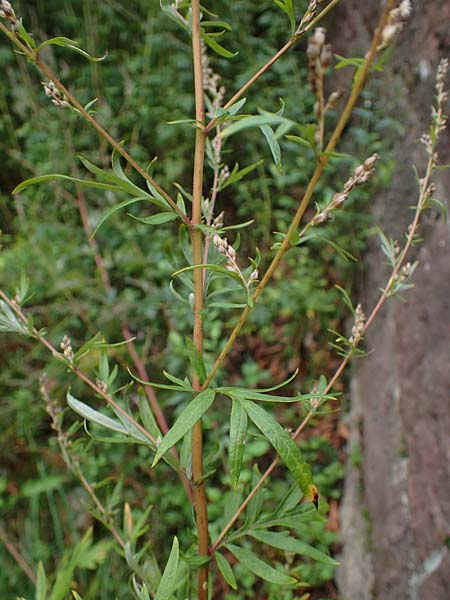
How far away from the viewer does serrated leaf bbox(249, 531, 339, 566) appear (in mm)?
647

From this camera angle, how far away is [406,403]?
1367 mm

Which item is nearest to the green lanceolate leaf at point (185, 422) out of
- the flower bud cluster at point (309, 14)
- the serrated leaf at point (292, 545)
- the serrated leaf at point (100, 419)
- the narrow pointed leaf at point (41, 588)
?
the serrated leaf at point (100, 419)

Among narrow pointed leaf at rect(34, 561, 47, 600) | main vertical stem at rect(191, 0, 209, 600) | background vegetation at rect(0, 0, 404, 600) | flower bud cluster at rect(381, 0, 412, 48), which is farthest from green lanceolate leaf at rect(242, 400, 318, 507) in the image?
background vegetation at rect(0, 0, 404, 600)

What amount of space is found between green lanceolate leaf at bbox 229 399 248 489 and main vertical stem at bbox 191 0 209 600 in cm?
8

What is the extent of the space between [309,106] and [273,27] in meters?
0.41

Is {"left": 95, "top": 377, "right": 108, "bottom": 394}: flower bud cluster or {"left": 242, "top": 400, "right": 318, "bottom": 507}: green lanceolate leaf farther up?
{"left": 242, "top": 400, "right": 318, "bottom": 507}: green lanceolate leaf

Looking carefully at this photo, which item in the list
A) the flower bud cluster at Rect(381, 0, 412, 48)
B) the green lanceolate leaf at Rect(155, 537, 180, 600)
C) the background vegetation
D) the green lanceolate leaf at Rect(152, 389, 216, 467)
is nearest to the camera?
the flower bud cluster at Rect(381, 0, 412, 48)

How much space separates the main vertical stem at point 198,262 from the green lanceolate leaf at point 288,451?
0.35 ft

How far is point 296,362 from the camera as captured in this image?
209 cm

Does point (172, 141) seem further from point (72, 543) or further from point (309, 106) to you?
point (72, 543)

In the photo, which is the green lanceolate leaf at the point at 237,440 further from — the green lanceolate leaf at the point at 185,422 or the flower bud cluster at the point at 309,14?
the flower bud cluster at the point at 309,14

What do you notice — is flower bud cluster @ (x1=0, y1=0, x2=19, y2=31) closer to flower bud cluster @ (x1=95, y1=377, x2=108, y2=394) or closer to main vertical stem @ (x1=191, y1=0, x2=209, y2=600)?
main vertical stem @ (x1=191, y1=0, x2=209, y2=600)

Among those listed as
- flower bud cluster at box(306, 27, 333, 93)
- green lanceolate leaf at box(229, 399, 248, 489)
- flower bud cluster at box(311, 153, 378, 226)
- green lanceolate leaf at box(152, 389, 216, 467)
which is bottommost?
green lanceolate leaf at box(229, 399, 248, 489)

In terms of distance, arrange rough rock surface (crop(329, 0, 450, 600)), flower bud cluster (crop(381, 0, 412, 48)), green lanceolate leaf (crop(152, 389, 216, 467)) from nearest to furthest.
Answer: flower bud cluster (crop(381, 0, 412, 48)) < green lanceolate leaf (crop(152, 389, 216, 467)) < rough rock surface (crop(329, 0, 450, 600))
